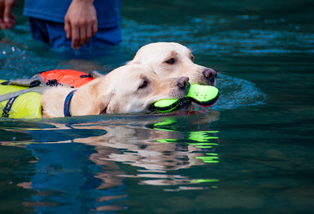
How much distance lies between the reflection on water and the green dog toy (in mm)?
135

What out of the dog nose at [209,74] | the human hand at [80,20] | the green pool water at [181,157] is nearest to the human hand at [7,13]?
the green pool water at [181,157]

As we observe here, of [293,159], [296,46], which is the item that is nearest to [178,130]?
[293,159]

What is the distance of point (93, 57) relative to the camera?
25.3 ft

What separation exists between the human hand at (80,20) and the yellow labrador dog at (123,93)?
4.89 feet

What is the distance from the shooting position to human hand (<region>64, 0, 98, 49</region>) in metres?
5.40

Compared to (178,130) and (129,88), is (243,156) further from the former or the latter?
(129,88)

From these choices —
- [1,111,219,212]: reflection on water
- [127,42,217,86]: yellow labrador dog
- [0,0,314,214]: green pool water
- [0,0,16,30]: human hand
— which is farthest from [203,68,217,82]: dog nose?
[0,0,16,30]: human hand

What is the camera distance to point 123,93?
13.3 feet

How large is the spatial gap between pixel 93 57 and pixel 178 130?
454 cm

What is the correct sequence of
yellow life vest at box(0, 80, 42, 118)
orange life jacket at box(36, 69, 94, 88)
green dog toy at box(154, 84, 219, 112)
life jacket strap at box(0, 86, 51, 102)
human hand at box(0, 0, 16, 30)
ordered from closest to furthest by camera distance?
green dog toy at box(154, 84, 219, 112), yellow life vest at box(0, 80, 42, 118), life jacket strap at box(0, 86, 51, 102), orange life jacket at box(36, 69, 94, 88), human hand at box(0, 0, 16, 30)

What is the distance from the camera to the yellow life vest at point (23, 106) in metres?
4.29

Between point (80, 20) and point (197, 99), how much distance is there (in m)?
2.38

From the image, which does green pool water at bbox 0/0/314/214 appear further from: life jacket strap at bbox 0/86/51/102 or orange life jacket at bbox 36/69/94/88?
orange life jacket at bbox 36/69/94/88

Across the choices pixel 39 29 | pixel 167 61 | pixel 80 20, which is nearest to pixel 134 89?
pixel 167 61
